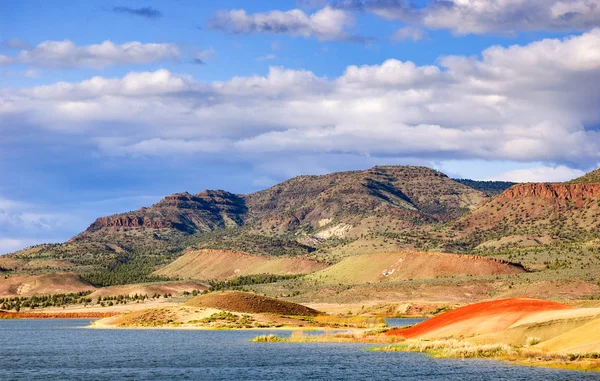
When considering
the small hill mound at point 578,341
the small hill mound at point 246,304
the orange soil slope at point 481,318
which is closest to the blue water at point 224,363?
the small hill mound at point 578,341

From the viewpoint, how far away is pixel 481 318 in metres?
85.8

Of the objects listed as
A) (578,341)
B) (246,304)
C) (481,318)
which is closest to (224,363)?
(481,318)

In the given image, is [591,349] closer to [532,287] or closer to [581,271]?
[532,287]

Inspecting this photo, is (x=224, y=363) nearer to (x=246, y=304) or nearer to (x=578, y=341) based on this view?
(x=578, y=341)

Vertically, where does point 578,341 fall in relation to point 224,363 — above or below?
above

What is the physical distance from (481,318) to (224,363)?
26.0 metres

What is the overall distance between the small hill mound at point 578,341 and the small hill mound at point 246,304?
258ft

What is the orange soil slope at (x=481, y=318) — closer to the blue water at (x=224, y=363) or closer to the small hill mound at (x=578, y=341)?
the blue water at (x=224, y=363)

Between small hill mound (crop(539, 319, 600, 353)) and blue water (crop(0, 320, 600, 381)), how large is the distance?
3.87 meters

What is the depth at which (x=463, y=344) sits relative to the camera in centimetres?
7750

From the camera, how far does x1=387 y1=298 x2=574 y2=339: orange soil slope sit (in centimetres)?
8212

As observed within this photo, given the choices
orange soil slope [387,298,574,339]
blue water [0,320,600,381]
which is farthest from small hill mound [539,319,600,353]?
orange soil slope [387,298,574,339]

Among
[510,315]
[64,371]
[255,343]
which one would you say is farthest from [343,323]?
[64,371]

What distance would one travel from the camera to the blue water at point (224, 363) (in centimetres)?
6344
